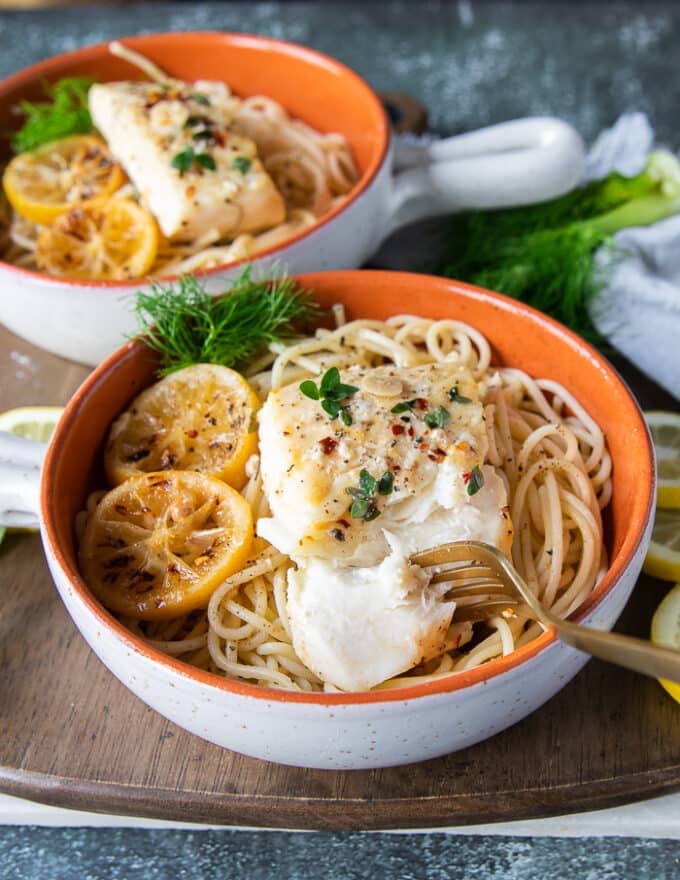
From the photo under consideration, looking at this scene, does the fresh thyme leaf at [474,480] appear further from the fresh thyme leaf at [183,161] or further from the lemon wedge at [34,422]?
the fresh thyme leaf at [183,161]

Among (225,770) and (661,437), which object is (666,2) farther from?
(225,770)

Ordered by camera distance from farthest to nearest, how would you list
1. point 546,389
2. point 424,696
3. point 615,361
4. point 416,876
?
point 615,361, point 546,389, point 416,876, point 424,696

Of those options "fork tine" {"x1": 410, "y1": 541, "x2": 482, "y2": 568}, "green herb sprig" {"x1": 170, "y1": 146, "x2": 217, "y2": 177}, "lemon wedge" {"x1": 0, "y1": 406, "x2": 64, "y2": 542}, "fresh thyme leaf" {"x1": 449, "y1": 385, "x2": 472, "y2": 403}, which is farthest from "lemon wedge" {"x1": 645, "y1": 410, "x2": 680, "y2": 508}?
"lemon wedge" {"x1": 0, "y1": 406, "x2": 64, "y2": 542}

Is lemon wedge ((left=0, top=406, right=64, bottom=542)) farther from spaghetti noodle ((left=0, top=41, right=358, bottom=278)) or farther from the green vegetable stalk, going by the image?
the green vegetable stalk

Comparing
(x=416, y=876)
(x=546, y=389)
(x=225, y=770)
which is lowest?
→ (x=416, y=876)

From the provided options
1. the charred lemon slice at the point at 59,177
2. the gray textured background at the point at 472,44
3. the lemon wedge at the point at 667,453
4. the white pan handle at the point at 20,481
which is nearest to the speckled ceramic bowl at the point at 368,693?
the white pan handle at the point at 20,481

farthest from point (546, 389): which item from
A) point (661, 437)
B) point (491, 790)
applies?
point (491, 790)

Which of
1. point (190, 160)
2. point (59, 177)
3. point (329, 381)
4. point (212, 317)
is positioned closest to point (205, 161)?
point (190, 160)
